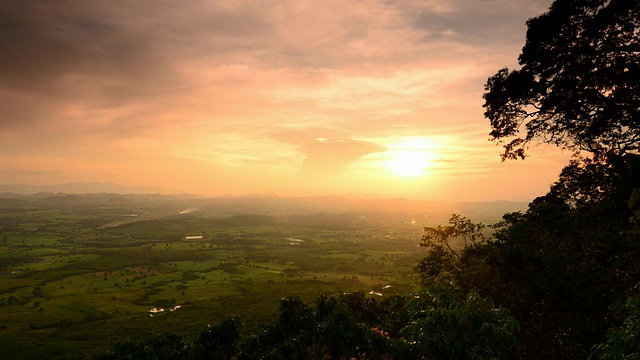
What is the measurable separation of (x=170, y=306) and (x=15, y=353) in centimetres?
4604

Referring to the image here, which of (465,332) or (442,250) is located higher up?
(465,332)

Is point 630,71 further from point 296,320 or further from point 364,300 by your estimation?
point 296,320

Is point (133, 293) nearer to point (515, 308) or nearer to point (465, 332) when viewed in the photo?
point (515, 308)

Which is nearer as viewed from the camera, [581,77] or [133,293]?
[581,77]

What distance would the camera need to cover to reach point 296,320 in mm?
14328

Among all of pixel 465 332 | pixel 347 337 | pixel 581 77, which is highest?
pixel 581 77

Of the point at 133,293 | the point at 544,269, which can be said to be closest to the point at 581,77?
the point at 544,269

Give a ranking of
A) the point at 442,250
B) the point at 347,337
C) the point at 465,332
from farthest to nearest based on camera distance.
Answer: the point at 442,250, the point at 347,337, the point at 465,332

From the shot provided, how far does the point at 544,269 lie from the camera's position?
1961 centimetres

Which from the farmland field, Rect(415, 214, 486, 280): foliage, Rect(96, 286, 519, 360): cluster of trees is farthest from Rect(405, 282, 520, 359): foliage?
the farmland field

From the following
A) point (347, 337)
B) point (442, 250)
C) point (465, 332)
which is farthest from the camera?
point (442, 250)

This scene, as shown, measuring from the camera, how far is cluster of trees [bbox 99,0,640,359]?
37.9 ft

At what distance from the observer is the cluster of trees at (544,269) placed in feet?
37.9

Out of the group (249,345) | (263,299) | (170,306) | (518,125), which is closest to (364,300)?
(249,345)
